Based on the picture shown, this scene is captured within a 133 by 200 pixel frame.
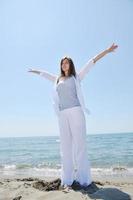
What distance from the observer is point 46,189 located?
18.3 feet

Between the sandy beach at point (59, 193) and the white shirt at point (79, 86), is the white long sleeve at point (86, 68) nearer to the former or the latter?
the white shirt at point (79, 86)

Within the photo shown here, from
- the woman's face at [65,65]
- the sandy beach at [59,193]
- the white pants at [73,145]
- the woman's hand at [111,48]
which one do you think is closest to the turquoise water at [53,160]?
the white pants at [73,145]

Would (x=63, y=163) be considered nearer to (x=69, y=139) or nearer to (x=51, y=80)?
(x=69, y=139)

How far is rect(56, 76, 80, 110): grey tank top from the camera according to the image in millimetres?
5660

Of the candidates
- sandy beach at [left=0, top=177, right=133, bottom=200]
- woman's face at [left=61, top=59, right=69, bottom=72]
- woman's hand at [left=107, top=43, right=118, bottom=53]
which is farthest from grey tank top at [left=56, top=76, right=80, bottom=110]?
sandy beach at [left=0, top=177, right=133, bottom=200]

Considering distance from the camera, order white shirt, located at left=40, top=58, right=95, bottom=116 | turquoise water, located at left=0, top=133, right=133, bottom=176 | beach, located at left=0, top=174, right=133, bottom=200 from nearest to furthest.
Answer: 1. beach, located at left=0, top=174, right=133, bottom=200
2. white shirt, located at left=40, top=58, right=95, bottom=116
3. turquoise water, located at left=0, top=133, right=133, bottom=176

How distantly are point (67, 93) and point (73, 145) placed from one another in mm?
843

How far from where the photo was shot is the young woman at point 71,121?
562cm

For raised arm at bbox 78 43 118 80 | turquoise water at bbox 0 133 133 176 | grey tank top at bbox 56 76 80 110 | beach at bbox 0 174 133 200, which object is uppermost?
raised arm at bbox 78 43 118 80

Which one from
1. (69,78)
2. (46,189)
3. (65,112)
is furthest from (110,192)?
(69,78)

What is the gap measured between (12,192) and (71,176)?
975 millimetres

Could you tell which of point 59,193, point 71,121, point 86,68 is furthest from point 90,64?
point 59,193

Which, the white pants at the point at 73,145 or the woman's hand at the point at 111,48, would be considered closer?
the white pants at the point at 73,145

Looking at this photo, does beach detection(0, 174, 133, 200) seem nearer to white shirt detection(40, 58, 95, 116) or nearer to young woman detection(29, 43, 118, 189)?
young woman detection(29, 43, 118, 189)
